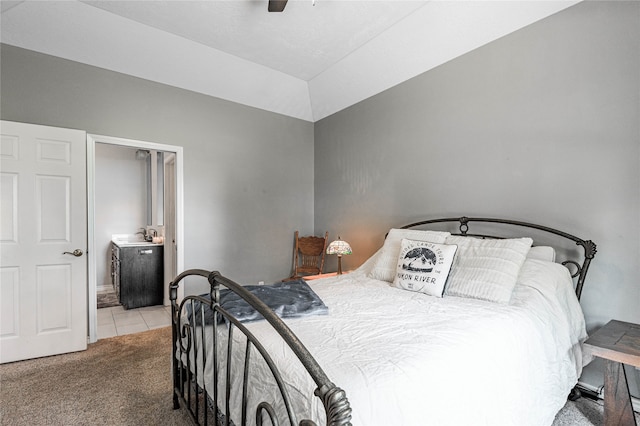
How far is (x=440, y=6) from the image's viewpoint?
2641 millimetres

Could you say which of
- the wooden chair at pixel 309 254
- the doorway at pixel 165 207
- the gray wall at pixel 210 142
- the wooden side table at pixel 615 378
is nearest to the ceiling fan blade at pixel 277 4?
the gray wall at pixel 210 142

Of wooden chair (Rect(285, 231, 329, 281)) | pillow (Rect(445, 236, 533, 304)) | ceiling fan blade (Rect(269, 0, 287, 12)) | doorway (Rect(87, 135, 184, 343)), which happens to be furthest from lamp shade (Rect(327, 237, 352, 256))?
ceiling fan blade (Rect(269, 0, 287, 12))

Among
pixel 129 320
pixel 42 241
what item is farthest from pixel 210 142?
pixel 129 320

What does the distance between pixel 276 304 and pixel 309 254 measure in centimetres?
277

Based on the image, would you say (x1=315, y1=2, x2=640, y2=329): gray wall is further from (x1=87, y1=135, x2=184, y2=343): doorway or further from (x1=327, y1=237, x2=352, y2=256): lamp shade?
(x1=87, y1=135, x2=184, y2=343): doorway

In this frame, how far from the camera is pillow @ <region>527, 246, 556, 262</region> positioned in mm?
2232

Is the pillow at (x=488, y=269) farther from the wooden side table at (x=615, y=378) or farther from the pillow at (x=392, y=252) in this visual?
the wooden side table at (x=615, y=378)

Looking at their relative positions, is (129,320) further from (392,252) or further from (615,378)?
(615,378)

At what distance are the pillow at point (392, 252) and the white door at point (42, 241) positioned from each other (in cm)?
276

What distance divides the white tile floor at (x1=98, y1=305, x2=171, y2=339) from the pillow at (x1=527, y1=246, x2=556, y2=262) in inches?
146

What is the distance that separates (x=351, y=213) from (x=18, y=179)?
10.9 feet

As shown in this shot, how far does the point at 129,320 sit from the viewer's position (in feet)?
12.5

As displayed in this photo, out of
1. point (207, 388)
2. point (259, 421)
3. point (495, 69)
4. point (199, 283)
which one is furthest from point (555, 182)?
point (199, 283)

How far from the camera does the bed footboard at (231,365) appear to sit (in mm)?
849
